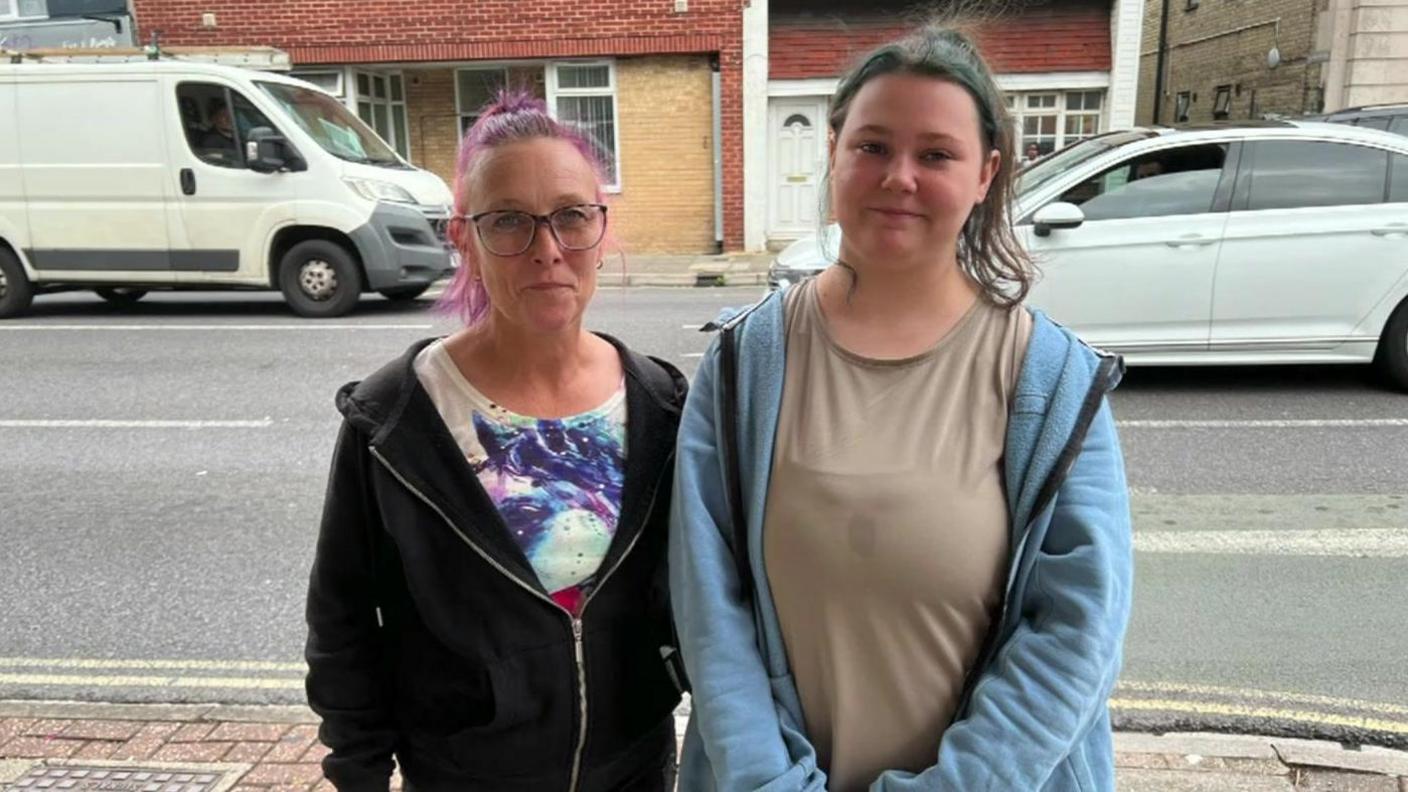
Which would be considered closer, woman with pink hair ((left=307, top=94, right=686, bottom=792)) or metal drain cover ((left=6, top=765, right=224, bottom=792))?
woman with pink hair ((left=307, top=94, right=686, bottom=792))

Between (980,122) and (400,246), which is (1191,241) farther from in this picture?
(400,246)

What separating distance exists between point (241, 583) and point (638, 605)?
9.90 feet

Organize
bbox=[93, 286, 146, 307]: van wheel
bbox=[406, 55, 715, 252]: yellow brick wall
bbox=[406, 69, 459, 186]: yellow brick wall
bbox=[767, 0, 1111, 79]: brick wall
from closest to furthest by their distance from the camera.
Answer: bbox=[93, 286, 146, 307]: van wheel
bbox=[767, 0, 1111, 79]: brick wall
bbox=[406, 55, 715, 252]: yellow brick wall
bbox=[406, 69, 459, 186]: yellow brick wall

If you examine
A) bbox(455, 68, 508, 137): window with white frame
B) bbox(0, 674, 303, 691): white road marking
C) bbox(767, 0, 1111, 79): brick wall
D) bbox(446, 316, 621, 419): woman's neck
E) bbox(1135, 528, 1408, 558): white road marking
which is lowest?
bbox(0, 674, 303, 691): white road marking

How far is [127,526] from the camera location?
459cm

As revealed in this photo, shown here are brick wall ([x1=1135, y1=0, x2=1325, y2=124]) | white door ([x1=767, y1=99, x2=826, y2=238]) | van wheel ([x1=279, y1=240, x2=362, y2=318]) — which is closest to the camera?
van wheel ([x1=279, y1=240, x2=362, y2=318])

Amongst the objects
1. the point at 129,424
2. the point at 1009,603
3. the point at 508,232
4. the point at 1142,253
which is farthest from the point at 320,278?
the point at 1009,603

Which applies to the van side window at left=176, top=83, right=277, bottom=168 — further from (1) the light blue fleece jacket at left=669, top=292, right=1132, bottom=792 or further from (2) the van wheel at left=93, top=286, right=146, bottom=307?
(1) the light blue fleece jacket at left=669, top=292, right=1132, bottom=792

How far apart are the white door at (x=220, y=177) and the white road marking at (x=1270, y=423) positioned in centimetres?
747

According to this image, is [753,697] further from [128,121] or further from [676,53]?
[676,53]

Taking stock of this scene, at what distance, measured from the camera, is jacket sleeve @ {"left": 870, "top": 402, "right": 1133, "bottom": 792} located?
1.26 m

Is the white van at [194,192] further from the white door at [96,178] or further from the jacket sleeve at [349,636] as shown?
the jacket sleeve at [349,636]

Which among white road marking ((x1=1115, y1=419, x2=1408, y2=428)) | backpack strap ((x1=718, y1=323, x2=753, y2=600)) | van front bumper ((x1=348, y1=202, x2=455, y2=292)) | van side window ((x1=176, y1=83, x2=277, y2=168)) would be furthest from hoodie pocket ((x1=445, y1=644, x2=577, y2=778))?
van side window ((x1=176, y1=83, x2=277, y2=168))

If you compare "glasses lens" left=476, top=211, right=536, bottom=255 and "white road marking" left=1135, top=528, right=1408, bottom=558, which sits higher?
"glasses lens" left=476, top=211, right=536, bottom=255
